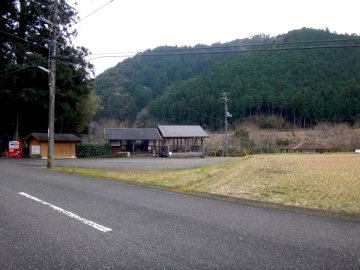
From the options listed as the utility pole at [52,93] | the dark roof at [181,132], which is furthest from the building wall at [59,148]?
the utility pole at [52,93]

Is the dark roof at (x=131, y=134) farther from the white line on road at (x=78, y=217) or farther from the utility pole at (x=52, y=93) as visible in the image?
the white line on road at (x=78, y=217)

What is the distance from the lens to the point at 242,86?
76.6 meters

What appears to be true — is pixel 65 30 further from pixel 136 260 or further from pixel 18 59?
pixel 136 260

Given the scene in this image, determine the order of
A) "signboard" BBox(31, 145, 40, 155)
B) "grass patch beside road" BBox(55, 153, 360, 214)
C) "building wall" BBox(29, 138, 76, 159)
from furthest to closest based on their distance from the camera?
"building wall" BBox(29, 138, 76, 159) → "signboard" BBox(31, 145, 40, 155) → "grass patch beside road" BBox(55, 153, 360, 214)

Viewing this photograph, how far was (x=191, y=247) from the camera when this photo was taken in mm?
4348

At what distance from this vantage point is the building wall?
3784cm

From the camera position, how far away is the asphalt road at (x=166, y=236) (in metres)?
3.83

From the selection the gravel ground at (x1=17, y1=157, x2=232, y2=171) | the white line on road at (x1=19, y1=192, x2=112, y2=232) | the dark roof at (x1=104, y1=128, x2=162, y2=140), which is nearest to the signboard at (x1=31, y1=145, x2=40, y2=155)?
the gravel ground at (x1=17, y1=157, x2=232, y2=171)

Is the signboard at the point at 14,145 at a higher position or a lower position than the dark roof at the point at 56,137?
lower

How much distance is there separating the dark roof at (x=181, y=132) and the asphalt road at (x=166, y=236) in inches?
1735

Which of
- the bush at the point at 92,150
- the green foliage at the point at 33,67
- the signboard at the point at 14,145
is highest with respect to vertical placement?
the green foliage at the point at 33,67

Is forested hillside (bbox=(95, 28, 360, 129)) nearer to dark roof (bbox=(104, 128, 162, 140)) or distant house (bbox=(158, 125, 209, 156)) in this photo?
distant house (bbox=(158, 125, 209, 156))

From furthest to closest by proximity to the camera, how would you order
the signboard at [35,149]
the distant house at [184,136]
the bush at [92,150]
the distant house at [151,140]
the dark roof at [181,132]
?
the dark roof at [181,132]
the distant house at [184,136]
the distant house at [151,140]
the bush at [92,150]
the signboard at [35,149]

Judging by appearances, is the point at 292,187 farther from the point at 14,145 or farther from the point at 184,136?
the point at 184,136
